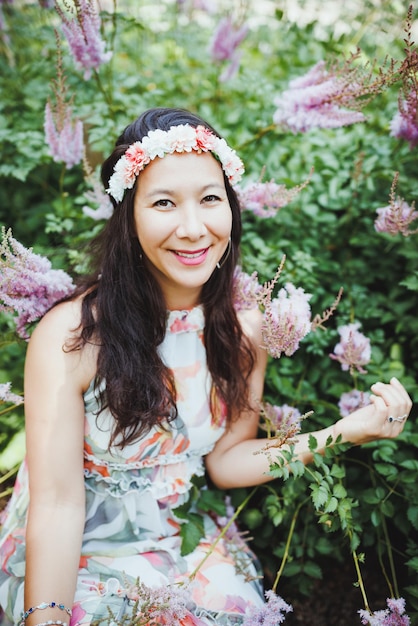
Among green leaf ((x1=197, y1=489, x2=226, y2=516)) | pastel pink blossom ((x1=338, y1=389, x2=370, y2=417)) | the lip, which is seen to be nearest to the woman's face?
the lip

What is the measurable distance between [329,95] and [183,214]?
726mm

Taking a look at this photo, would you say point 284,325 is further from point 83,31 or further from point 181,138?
point 83,31

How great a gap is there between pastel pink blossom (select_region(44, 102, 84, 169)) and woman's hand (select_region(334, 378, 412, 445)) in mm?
1303

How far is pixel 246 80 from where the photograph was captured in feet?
8.35

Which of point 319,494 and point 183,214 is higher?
point 183,214

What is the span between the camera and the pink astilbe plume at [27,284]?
149 cm

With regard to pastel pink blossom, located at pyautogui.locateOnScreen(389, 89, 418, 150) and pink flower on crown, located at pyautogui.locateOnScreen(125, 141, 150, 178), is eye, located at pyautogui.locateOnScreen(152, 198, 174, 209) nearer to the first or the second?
pink flower on crown, located at pyautogui.locateOnScreen(125, 141, 150, 178)

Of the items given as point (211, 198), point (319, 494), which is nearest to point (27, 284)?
point (211, 198)

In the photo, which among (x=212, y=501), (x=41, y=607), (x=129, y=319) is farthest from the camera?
(x=212, y=501)

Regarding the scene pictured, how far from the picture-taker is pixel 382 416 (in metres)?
1.48

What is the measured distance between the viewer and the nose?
1444 millimetres

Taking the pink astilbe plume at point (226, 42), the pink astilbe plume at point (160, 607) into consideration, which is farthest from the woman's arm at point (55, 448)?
the pink astilbe plume at point (226, 42)

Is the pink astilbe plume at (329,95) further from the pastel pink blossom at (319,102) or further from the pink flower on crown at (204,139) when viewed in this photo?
the pink flower on crown at (204,139)

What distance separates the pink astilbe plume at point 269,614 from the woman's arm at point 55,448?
1.65 ft
